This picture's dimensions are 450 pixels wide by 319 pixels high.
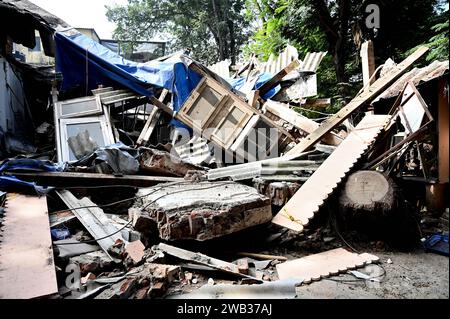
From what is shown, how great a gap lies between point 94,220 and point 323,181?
2649mm

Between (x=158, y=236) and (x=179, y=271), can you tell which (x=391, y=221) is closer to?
(x=179, y=271)

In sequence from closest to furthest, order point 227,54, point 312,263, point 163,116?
point 312,263
point 163,116
point 227,54

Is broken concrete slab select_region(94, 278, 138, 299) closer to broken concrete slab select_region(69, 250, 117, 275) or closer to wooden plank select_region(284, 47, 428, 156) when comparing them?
broken concrete slab select_region(69, 250, 117, 275)

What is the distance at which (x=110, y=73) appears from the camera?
21.6 feet

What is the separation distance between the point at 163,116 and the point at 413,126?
16.2ft

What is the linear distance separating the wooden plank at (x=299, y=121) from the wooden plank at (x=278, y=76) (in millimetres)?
774

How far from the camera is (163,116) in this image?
6.74 metres

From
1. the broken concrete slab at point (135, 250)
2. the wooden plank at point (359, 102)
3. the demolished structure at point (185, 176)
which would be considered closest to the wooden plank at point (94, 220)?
the demolished structure at point (185, 176)

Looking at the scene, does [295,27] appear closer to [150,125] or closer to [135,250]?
[150,125]

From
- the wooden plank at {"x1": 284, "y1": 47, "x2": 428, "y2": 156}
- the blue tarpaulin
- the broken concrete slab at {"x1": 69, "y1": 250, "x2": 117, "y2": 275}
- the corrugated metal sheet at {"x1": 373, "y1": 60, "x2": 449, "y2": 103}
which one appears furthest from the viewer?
the blue tarpaulin

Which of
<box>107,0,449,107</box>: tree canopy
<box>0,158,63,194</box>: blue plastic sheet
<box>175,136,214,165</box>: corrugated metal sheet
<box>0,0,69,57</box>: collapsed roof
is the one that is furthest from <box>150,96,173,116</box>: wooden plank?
<box>0,0,69,57</box>: collapsed roof

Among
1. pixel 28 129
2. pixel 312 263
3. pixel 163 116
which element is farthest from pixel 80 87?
pixel 312 263

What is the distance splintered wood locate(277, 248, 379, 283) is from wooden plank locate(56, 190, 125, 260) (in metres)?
1.64

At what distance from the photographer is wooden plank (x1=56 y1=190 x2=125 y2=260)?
2936 mm
